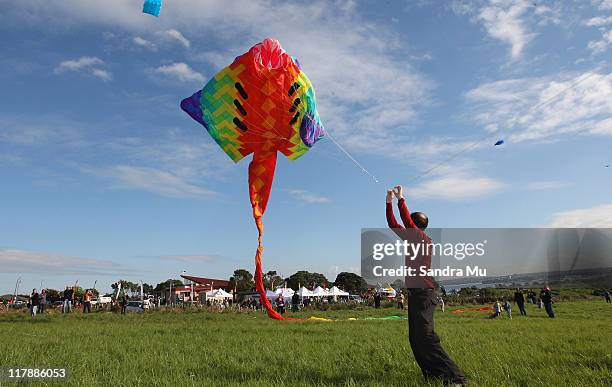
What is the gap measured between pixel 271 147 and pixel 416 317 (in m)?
9.20

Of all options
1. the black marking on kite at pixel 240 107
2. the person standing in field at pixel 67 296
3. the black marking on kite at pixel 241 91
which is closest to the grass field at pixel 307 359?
the black marking on kite at pixel 240 107

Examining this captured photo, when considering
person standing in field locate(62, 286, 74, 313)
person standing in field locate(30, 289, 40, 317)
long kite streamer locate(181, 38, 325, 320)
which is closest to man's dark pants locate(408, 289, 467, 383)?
long kite streamer locate(181, 38, 325, 320)

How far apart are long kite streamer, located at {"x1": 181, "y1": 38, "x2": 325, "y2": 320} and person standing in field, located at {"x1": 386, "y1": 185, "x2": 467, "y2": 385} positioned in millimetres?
7300

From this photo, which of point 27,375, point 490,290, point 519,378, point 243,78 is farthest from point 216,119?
point 490,290

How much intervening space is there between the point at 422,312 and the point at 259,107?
28.4 feet

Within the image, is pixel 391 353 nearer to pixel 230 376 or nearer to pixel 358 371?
pixel 358 371

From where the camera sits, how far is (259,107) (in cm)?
1295

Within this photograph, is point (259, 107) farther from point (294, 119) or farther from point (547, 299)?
point (547, 299)

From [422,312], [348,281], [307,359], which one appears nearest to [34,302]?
[307,359]

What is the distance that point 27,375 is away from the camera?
6.06 meters

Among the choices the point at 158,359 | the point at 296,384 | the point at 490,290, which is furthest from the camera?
the point at 490,290

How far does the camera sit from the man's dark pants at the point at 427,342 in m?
5.30

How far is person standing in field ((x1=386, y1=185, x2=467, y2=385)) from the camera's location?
5.33 metres

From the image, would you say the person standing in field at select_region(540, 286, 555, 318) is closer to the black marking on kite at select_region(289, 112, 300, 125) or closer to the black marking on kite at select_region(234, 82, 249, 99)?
the black marking on kite at select_region(289, 112, 300, 125)
